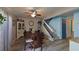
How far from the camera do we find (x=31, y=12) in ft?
7.20

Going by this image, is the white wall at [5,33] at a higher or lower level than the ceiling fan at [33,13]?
lower

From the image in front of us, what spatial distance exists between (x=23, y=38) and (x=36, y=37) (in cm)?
20

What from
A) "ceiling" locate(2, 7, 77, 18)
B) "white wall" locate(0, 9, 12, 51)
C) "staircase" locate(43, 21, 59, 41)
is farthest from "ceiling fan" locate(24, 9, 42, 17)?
"white wall" locate(0, 9, 12, 51)

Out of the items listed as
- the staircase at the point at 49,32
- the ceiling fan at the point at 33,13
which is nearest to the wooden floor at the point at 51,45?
the staircase at the point at 49,32

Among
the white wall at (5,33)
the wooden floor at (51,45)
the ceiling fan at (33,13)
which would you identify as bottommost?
the wooden floor at (51,45)

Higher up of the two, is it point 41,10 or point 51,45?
point 41,10

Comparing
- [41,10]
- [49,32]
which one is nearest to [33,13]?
[41,10]

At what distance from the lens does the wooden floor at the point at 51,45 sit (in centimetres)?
219

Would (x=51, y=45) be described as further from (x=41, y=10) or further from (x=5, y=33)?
(x=5, y=33)

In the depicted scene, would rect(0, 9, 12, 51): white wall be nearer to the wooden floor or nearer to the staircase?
the wooden floor

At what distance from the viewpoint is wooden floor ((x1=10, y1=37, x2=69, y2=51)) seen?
86.3 inches

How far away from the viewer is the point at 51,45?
2.20 metres

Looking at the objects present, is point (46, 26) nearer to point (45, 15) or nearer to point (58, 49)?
point (45, 15)

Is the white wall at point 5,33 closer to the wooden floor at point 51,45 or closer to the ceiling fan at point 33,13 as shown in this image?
the wooden floor at point 51,45
